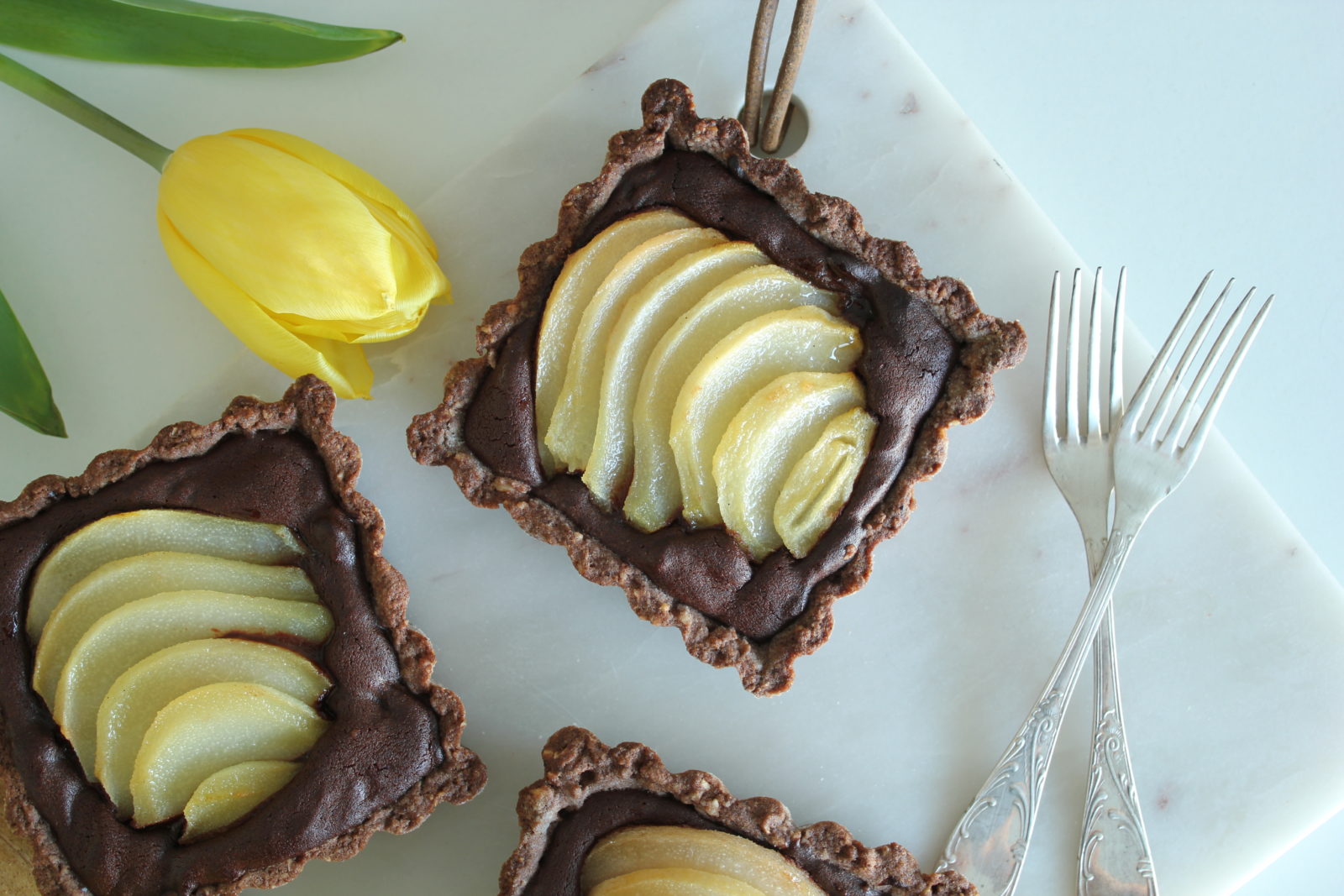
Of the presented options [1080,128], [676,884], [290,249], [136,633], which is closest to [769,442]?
[676,884]

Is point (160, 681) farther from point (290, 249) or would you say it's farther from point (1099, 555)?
point (1099, 555)

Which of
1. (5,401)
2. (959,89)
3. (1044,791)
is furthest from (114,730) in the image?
(959,89)

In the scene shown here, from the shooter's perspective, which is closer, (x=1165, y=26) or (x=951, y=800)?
A: (x=951, y=800)

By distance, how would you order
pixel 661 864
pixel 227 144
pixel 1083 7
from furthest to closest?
pixel 1083 7
pixel 227 144
pixel 661 864

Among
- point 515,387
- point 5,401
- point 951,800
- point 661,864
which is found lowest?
point 5,401

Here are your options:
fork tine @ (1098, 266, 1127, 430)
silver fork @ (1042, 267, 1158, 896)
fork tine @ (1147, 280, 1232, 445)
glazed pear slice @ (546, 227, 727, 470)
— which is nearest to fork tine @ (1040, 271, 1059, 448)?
silver fork @ (1042, 267, 1158, 896)

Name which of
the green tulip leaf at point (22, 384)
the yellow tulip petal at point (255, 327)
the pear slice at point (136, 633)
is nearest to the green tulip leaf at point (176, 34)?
the yellow tulip petal at point (255, 327)

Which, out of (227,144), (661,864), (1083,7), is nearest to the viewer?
(661,864)

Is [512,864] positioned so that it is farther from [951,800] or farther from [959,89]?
[959,89]

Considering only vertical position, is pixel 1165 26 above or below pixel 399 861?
above
